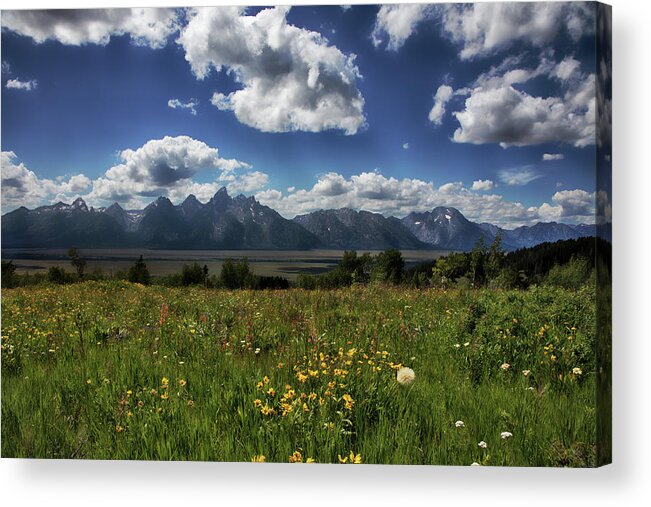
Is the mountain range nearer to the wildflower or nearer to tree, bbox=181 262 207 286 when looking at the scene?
tree, bbox=181 262 207 286

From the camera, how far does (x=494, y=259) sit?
542 centimetres

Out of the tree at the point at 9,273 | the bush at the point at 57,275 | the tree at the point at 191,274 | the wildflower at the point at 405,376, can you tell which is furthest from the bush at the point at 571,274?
the tree at the point at 9,273

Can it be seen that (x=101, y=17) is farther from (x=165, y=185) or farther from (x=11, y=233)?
(x=11, y=233)

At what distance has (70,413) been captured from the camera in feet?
16.5

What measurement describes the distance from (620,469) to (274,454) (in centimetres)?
319

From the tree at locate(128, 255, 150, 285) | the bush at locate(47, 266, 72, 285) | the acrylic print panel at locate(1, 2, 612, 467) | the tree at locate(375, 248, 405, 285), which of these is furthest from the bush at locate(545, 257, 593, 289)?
the bush at locate(47, 266, 72, 285)

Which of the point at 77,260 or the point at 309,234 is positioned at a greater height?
the point at 309,234

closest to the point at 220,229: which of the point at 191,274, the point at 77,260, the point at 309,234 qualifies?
the point at 191,274

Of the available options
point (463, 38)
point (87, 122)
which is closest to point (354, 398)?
point (463, 38)

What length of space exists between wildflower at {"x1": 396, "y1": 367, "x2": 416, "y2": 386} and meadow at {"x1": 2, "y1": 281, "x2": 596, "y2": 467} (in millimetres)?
13

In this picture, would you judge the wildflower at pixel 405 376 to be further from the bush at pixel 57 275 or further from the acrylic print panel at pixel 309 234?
the bush at pixel 57 275

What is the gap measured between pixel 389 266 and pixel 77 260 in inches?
125

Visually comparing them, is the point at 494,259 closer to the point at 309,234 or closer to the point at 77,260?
the point at 309,234

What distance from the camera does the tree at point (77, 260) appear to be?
560 cm
